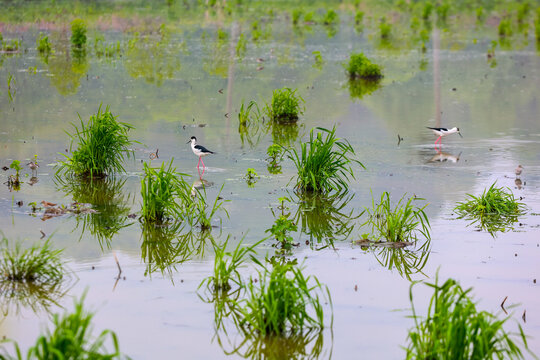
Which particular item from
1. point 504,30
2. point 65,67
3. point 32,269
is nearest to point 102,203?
point 32,269

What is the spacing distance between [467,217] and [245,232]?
274 centimetres

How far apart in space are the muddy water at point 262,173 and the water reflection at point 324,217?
12 centimetres

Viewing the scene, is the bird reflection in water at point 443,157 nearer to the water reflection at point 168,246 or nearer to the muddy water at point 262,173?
the muddy water at point 262,173

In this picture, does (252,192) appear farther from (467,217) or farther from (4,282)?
(4,282)

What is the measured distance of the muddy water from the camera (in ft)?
23.2

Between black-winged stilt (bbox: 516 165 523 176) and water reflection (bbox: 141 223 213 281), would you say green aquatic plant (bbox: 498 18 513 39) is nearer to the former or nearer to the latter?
black-winged stilt (bbox: 516 165 523 176)

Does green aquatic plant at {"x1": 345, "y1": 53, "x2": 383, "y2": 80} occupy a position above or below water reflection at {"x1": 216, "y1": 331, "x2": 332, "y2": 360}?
above

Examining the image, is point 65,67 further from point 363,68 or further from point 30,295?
point 30,295

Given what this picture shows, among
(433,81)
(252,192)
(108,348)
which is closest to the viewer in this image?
(108,348)

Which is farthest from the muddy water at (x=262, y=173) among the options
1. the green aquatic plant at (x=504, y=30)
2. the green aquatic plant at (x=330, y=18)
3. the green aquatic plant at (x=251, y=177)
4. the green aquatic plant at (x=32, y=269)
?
the green aquatic plant at (x=330, y=18)

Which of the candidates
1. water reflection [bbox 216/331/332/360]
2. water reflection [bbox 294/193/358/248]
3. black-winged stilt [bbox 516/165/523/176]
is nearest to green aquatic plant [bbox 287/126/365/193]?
water reflection [bbox 294/193/358/248]

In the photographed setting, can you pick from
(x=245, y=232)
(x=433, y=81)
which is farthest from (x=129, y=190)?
(x=433, y=81)

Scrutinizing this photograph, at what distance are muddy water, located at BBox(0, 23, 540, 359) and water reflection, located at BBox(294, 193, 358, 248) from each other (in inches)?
4.8

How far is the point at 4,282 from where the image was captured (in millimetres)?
7465
